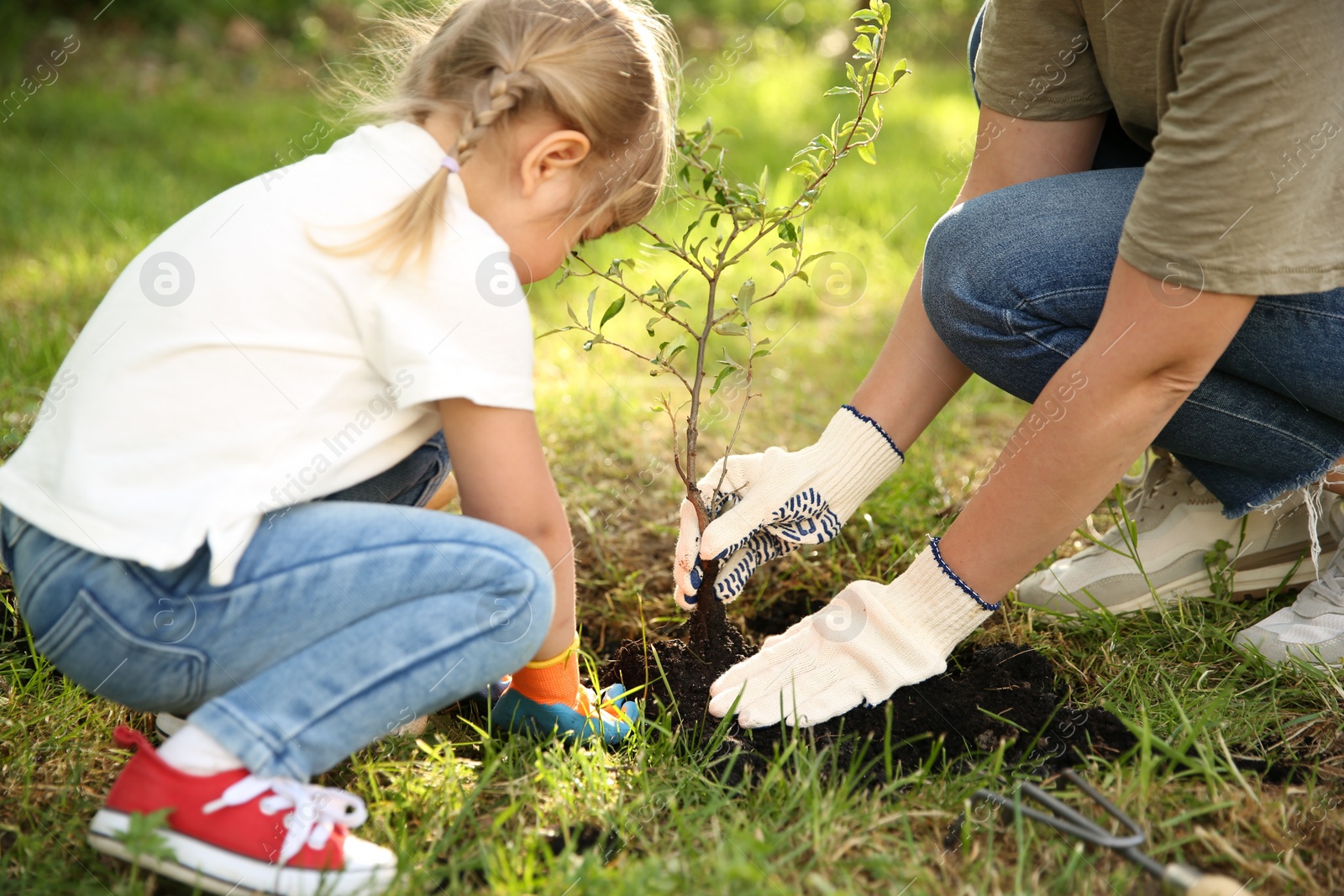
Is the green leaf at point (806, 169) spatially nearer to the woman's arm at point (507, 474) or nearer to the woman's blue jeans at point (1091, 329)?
the woman's blue jeans at point (1091, 329)

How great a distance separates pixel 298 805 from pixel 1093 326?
1.37m

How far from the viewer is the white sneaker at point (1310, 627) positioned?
171 cm

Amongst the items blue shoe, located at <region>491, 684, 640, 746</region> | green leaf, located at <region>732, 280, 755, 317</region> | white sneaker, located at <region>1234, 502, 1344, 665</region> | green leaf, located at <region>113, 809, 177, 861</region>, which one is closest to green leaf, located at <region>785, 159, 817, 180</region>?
green leaf, located at <region>732, 280, 755, 317</region>

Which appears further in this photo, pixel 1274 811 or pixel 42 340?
pixel 42 340

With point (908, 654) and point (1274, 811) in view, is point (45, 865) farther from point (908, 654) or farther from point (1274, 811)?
point (1274, 811)

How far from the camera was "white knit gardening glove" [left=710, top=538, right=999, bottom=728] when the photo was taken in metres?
1.58

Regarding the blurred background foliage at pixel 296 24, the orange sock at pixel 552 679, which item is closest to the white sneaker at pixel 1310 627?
the orange sock at pixel 552 679

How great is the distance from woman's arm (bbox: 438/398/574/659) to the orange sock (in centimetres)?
16

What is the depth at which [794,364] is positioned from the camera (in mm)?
3332

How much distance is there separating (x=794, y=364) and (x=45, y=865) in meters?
2.51

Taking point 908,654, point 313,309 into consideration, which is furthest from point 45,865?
point 908,654

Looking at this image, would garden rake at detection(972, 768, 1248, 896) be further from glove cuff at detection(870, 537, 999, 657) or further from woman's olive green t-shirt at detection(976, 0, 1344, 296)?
woman's olive green t-shirt at detection(976, 0, 1344, 296)

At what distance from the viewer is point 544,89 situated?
1.37 m

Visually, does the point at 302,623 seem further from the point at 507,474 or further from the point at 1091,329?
the point at 1091,329
